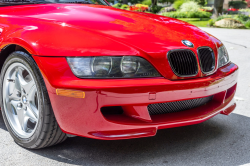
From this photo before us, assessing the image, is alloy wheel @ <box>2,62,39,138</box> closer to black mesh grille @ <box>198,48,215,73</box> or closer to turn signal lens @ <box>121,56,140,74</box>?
turn signal lens @ <box>121,56,140,74</box>

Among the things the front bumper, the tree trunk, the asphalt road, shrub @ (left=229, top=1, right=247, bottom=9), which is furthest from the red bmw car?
shrub @ (left=229, top=1, right=247, bottom=9)

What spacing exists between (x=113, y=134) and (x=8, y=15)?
1.48 meters

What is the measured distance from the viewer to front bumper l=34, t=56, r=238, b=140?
207cm

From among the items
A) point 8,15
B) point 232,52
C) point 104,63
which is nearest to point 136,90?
point 104,63

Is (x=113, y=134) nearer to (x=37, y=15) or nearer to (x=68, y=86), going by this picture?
(x=68, y=86)

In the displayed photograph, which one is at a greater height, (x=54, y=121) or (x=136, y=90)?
(x=136, y=90)

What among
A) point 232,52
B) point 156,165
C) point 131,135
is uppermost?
point 131,135

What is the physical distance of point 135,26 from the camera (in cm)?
254

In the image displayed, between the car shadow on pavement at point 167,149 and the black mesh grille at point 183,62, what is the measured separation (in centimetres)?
65

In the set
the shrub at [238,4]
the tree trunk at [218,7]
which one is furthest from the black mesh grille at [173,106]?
the shrub at [238,4]

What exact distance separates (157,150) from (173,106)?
1.35 feet

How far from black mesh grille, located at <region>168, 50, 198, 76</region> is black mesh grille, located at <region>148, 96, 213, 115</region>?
24cm

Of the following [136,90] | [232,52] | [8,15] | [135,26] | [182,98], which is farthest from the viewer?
[232,52]

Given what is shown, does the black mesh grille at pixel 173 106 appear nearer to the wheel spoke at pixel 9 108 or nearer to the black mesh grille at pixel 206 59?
the black mesh grille at pixel 206 59
